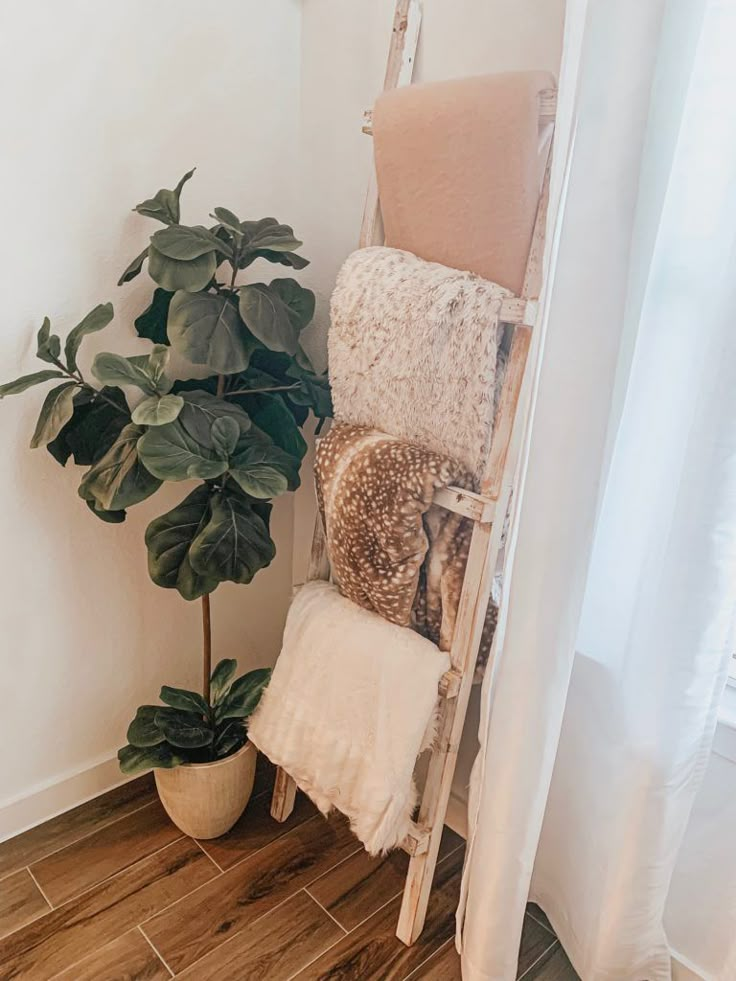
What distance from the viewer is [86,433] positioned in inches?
53.0

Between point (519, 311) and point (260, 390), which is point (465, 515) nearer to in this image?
point (519, 311)

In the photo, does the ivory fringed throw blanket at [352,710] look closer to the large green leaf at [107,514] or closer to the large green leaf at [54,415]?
the large green leaf at [107,514]

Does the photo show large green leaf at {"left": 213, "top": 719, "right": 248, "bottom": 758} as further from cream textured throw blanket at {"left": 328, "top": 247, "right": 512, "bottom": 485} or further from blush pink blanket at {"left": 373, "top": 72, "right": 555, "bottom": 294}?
blush pink blanket at {"left": 373, "top": 72, "right": 555, "bottom": 294}

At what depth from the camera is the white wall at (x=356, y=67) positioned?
4.01 feet

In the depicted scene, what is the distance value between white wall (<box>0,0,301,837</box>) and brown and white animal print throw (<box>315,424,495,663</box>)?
530 millimetres

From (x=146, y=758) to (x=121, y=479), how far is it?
2.04 feet

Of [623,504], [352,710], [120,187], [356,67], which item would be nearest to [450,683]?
[352,710]

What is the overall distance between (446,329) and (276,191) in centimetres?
71

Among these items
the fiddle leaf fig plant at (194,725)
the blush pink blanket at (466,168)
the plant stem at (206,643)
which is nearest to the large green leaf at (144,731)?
the fiddle leaf fig plant at (194,725)

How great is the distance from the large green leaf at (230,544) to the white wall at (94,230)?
0.39m

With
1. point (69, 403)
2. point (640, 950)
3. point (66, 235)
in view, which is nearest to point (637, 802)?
point (640, 950)

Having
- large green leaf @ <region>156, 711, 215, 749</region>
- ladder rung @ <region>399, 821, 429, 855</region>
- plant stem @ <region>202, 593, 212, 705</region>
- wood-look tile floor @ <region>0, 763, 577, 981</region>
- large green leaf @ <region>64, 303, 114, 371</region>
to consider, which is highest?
large green leaf @ <region>64, 303, 114, 371</region>

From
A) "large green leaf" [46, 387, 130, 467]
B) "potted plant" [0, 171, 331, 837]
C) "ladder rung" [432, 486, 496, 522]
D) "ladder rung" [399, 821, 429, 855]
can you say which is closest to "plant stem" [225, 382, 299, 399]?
"potted plant" [0, 171, 331, 837]

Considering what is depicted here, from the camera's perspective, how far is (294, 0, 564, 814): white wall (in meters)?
1.22
